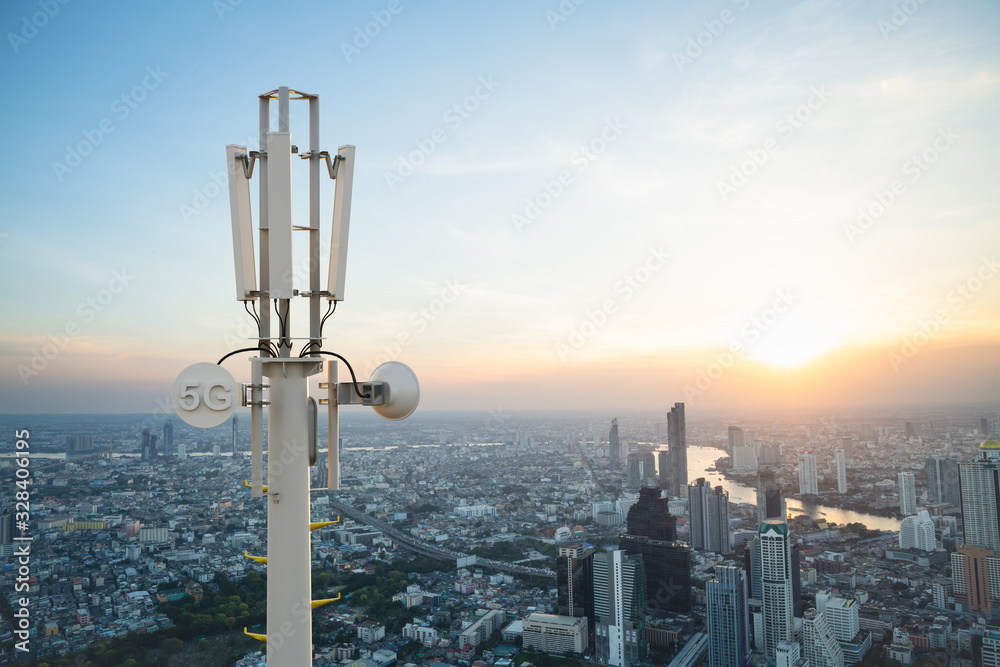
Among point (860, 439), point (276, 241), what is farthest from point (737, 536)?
point (276, 241)

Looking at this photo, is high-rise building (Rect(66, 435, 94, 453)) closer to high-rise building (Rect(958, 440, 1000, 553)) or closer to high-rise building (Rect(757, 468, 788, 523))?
high-rise building (Rect(958, 440, 1000, 553))

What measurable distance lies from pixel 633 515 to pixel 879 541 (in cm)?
462

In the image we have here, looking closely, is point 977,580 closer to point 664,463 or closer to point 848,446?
point 848,446

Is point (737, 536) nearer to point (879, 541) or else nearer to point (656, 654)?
point (879, 541)

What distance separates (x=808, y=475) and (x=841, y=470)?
679mm

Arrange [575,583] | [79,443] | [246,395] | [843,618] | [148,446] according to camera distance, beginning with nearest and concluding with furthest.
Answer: [246,395] < [79,443] < [148,446] < [843,618] < [575,583]

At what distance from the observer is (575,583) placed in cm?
1060

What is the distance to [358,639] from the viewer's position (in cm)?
766

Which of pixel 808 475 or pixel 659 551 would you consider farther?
pixel 808 475

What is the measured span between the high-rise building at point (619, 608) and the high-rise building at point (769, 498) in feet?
13.0

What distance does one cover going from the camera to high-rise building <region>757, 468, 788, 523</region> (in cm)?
1318

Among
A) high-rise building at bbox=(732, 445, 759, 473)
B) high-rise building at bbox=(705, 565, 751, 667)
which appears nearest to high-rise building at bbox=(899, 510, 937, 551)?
high-rise building at bbox=(705, 565, 751, 667)

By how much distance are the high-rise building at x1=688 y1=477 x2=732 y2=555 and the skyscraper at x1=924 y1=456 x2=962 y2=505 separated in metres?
3.80

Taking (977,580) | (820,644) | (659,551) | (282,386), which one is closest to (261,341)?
(282,386)
